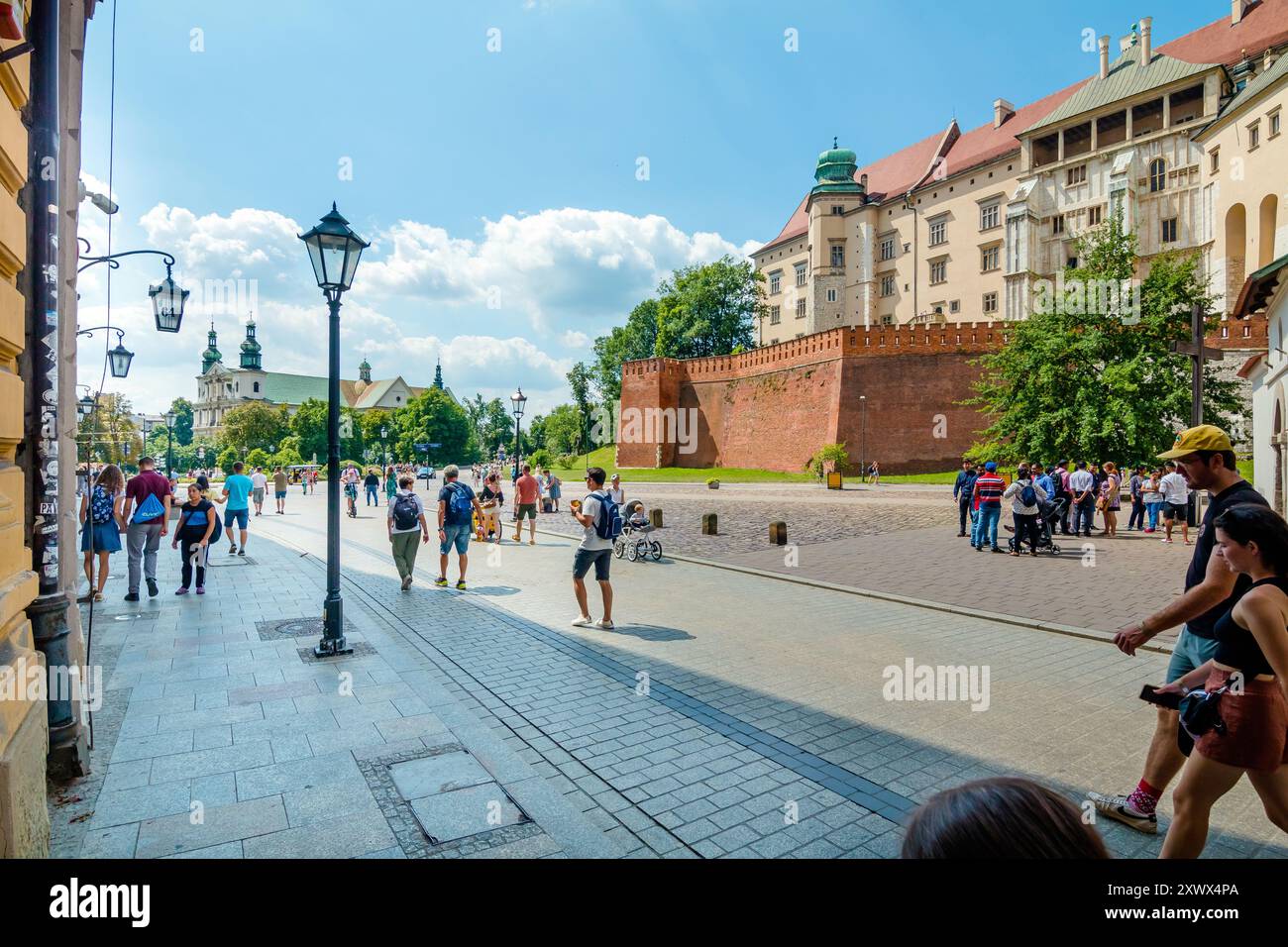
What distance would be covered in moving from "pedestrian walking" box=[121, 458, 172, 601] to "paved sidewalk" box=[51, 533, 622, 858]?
276 centimetres

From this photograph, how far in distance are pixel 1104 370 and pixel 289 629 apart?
25202 millimetres

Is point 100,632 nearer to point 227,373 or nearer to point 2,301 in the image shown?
point 2,301

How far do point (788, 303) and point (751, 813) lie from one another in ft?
220

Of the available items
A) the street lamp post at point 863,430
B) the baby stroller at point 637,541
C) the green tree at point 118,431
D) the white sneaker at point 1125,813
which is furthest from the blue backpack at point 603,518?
the street lamp post at point 863,430

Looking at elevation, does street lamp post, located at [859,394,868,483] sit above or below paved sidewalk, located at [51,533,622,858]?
above

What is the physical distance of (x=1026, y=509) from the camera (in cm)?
1391

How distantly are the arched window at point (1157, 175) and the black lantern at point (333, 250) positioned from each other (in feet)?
168

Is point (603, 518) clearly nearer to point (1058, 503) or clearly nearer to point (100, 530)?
point (100, 530)

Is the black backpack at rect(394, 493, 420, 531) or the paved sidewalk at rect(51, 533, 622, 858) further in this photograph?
the black backpack at rect(394, 493, 420, 531)

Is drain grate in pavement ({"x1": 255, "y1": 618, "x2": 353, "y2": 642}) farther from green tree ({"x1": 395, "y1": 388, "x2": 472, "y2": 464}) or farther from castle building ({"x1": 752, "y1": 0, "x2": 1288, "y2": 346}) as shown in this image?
green tree ({"x1": 395, "y1": 388, "x2": 472, "y2": 464})

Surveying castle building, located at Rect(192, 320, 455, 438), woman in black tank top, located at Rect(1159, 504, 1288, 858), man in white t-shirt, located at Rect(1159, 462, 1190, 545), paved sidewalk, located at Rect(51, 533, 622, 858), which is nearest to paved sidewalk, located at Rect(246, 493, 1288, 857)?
paved sidewalk, located at Rect(51, 533, 622, 858)

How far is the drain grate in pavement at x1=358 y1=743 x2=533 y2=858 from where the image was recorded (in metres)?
3.52

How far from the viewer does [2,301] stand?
326 cm
